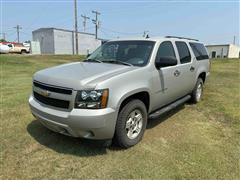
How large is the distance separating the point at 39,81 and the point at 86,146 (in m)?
1.31

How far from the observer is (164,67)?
4207mm

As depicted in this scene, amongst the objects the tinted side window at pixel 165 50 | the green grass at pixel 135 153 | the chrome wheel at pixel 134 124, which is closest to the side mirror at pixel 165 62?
the tinted side window at pixel 165 50

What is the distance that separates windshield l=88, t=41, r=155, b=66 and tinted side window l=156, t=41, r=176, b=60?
0.67 ft

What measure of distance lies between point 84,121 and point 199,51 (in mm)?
4538

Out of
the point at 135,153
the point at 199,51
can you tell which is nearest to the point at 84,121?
the point at 135,153

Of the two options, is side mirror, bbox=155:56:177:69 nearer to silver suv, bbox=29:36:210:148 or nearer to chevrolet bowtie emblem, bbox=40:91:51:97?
silver suv, bbox=29:36:210:148

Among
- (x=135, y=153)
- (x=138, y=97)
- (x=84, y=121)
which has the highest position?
(x=138, y=97)

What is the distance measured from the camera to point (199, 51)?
6254mm

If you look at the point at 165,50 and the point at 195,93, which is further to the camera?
the point at 195,93

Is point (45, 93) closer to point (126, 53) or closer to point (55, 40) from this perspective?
point (126, 53)

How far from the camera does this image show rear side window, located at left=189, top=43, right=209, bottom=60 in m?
5.93

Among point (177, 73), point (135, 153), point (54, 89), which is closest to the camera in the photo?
point (54, 89)

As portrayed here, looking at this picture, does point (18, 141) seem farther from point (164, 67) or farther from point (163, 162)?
point (164, 67)

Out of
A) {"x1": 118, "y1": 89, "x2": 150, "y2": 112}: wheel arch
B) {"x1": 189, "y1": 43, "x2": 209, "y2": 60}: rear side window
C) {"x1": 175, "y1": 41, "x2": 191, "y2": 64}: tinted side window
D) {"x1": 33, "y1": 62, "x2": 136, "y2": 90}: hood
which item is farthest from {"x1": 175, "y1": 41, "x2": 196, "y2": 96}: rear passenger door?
{"x1": 33, "y1": 62, "x2": 136, "y2": 90}: hood
